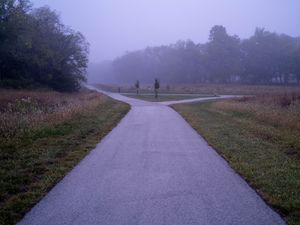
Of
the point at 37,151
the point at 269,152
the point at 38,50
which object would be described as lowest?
the point at 269,152

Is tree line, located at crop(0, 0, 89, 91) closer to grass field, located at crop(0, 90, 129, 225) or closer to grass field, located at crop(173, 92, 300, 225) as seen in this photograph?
grass field, located at crop(0, 90, 129, 225)

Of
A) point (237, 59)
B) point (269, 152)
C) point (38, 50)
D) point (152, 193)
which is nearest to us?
point (152, 193)

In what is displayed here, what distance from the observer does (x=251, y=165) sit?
9203mm

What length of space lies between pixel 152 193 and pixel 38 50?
4496cm

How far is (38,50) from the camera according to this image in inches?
1911

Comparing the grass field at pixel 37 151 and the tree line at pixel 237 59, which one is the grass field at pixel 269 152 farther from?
the tree line at pixel 237 59

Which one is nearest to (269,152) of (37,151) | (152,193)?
(152,193)

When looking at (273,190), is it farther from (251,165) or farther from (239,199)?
(251,165)

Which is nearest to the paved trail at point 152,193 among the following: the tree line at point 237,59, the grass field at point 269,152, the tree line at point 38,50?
the grass field at point 269,152

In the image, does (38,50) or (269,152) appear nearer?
(269,152)

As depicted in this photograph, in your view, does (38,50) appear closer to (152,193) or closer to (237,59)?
(152,193)

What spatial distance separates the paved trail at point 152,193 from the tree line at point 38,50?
34.6 metres

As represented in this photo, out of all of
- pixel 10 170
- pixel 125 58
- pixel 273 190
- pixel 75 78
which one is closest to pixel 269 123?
pixel 273 190

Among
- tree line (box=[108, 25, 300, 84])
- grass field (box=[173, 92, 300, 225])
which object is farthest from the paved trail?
tree line (box=[108, 25, 300, 84])
